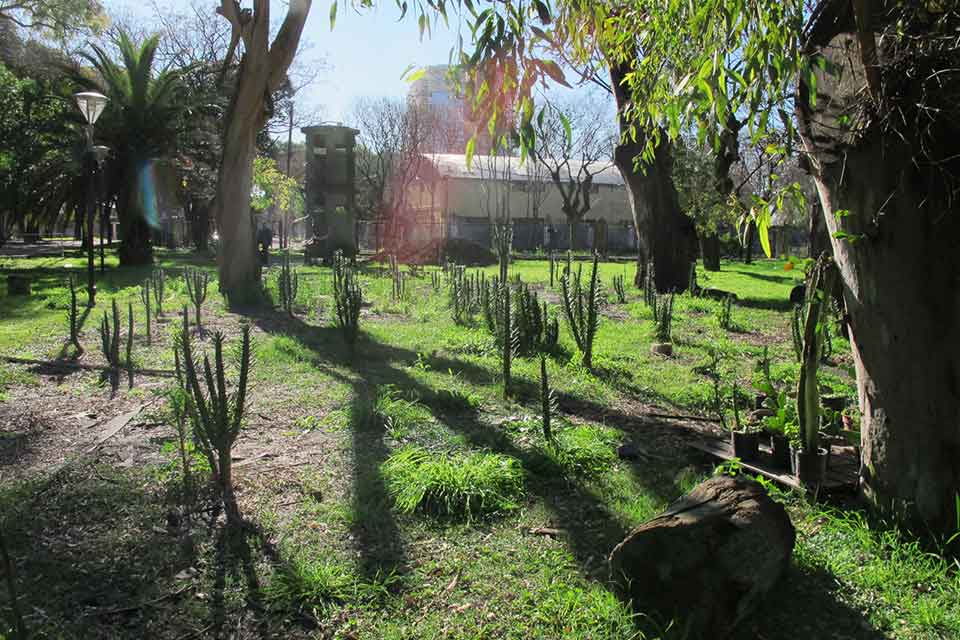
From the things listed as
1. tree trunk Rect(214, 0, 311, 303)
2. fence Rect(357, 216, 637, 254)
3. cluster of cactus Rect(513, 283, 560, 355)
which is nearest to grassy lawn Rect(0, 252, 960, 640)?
cluster of cactus Rect(513, 283, 560, 355)

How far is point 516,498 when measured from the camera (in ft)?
11.8

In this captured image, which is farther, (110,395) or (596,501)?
(110,395)

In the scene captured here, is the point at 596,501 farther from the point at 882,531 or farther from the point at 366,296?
the point at 366,296

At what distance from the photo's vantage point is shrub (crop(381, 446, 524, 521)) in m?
3.45

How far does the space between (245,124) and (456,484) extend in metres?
8.93

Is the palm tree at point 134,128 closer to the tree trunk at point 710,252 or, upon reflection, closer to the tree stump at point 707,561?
the tree trunk at point 710,252

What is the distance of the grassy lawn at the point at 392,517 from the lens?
8.36 feet

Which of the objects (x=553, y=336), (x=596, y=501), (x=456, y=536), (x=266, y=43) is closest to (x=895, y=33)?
(x=596, y=501)

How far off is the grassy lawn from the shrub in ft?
0.04

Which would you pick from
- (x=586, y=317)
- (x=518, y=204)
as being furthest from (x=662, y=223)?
(x=518, y=204)

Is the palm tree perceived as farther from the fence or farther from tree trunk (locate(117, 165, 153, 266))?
the fence

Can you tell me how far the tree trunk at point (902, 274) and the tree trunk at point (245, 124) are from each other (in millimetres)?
9156

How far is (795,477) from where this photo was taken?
346 cm

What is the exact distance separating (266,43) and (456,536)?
9513 millimetres
